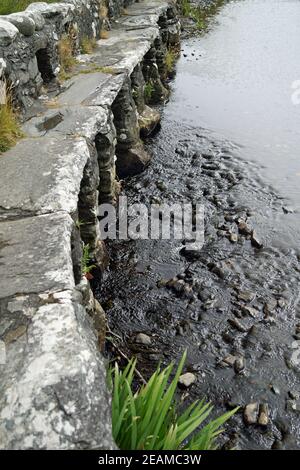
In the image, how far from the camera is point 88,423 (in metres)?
2.12

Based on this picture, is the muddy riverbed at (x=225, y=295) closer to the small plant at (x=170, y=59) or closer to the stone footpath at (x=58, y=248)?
the stone footpath at (x=58, y=248)

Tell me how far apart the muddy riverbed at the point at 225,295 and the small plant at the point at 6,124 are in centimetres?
185

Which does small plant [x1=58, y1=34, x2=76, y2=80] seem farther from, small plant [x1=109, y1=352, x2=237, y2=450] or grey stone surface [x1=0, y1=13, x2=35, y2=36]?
small plant [x1=109, y1=352, x2=237, y2=450]

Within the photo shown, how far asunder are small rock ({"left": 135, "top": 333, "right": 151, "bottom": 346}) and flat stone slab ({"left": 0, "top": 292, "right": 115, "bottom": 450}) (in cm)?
199

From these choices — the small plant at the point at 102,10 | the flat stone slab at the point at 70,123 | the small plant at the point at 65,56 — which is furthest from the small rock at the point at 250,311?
the small plant at the point at 102,10

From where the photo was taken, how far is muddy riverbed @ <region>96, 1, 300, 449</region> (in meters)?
4.07

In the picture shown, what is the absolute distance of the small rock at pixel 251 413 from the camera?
380 cm

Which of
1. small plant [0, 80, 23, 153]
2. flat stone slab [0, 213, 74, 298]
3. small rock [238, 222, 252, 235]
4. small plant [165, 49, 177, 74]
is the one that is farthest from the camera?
small plant [165, 49, 177, 74]

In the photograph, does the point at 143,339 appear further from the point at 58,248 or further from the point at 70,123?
the point at 70,123

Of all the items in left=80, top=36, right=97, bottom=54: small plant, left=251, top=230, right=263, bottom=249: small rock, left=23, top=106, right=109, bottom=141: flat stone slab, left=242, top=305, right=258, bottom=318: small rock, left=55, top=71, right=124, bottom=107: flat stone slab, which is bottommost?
left=242, top=305, right=258, bottom=318: small rock

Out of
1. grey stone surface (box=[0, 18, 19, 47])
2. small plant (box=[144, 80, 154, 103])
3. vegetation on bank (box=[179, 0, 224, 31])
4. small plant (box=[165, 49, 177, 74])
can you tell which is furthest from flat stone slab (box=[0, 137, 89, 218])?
vegetation on bank (box=[179, 0, 224, 31])

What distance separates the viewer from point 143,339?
4.63 metres
